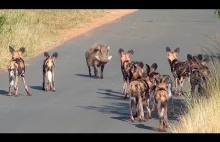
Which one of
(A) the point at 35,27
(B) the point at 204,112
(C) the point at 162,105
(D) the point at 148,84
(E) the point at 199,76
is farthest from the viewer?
(A) the point at 35,27

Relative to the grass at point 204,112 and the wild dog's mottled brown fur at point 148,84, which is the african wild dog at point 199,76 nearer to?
the grass at point 204,112

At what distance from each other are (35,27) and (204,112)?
42.6 ft

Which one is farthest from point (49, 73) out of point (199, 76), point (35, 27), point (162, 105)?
point (35, 27)

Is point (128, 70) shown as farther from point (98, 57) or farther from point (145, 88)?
point (98, 57)

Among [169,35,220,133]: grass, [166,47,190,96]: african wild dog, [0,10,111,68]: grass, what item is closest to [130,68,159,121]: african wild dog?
[169,35,220,133]: grass

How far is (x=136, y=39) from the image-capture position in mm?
23359

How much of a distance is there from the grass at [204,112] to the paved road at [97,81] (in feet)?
1.68

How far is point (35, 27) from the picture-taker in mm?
23828

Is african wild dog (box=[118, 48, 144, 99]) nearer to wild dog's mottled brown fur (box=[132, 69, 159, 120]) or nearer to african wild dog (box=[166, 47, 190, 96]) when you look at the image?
wild dog's mottled brown fur (box=[132, 69, 159, 120])

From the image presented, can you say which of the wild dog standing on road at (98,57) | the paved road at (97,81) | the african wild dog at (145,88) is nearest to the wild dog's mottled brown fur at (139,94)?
the african wild dog at (145,88)

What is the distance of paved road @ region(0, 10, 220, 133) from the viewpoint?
12.4 meters

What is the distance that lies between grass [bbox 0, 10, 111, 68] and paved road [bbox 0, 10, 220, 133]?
65cm
